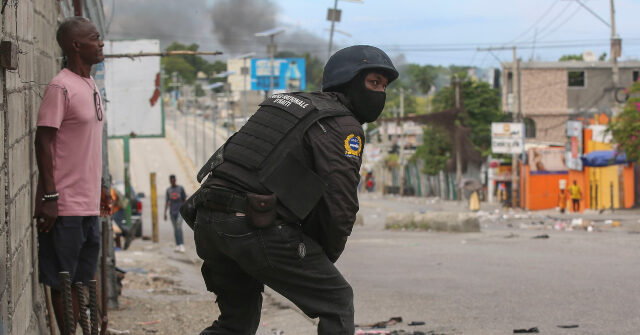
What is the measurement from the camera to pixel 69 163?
4844 millimetres

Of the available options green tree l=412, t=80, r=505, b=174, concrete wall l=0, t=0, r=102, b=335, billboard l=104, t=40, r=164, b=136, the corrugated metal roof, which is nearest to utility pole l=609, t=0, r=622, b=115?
green tree l=412, t=80, r=505, b=174

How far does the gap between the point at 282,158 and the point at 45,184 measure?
59.5 inches

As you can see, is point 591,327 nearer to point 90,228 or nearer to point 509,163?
point 90,228

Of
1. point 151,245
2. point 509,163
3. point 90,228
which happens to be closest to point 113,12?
point 90,228

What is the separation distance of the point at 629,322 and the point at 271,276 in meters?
3.91

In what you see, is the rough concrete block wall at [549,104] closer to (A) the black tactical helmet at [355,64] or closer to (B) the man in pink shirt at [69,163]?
(B) the man in pink shirt at [69,163]

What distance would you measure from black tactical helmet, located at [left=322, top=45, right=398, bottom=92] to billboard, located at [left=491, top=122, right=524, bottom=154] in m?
40.6

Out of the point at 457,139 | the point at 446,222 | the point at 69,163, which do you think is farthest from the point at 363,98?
the point at 457,139

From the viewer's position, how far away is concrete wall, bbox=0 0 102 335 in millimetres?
3850

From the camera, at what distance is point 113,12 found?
9367mm

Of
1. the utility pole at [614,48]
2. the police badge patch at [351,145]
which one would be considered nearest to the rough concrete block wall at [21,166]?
the police badge patch at [351,145]

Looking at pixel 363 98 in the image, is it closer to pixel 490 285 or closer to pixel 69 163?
pixel 69 163

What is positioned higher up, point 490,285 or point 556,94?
point 556,94

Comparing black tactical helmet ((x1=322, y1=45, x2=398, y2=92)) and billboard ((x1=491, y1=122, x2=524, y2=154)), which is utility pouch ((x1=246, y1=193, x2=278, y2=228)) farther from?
billboard ((x1=491, y1=122, x2=524, y2=154))
